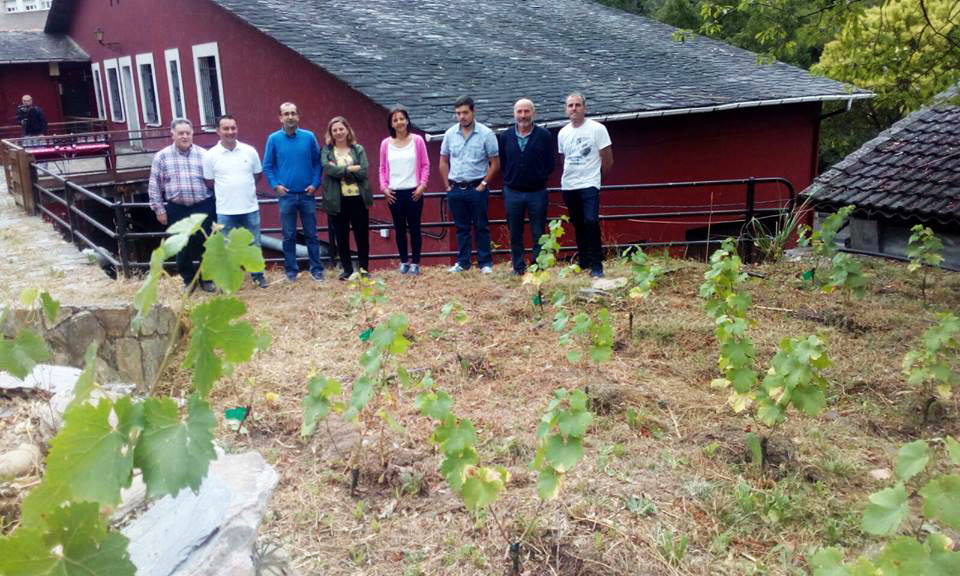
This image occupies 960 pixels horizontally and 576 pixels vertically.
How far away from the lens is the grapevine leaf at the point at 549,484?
113 inches

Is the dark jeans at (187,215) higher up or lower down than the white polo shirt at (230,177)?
lower down

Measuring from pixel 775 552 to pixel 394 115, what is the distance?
5.07 meters

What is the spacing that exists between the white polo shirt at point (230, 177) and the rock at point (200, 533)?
15.1ft

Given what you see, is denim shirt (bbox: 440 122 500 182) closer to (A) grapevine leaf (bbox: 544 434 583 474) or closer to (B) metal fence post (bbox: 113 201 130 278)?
(B) metal fence post (bbox: 113 201 130 278)

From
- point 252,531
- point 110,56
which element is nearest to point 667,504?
point 252,531

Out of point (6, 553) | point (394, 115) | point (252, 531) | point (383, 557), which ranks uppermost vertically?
point (394, 115)

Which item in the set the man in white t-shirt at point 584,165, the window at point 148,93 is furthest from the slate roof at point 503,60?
the window at point 148,93

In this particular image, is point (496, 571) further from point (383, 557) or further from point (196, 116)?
point (196, 116)

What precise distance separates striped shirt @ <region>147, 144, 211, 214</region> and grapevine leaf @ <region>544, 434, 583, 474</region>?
4.94 meters

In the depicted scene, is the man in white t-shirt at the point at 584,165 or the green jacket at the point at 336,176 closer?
the man in white t-shirt at the point at 584,165

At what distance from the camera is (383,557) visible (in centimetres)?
307

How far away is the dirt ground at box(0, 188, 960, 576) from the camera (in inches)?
120

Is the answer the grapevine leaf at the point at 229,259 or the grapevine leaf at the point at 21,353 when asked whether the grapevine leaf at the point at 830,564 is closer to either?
the grapevine leaf at the point at 229,259

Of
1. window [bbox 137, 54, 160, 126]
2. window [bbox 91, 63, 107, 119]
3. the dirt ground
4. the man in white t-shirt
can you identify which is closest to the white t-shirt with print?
the man in white t-shirt
